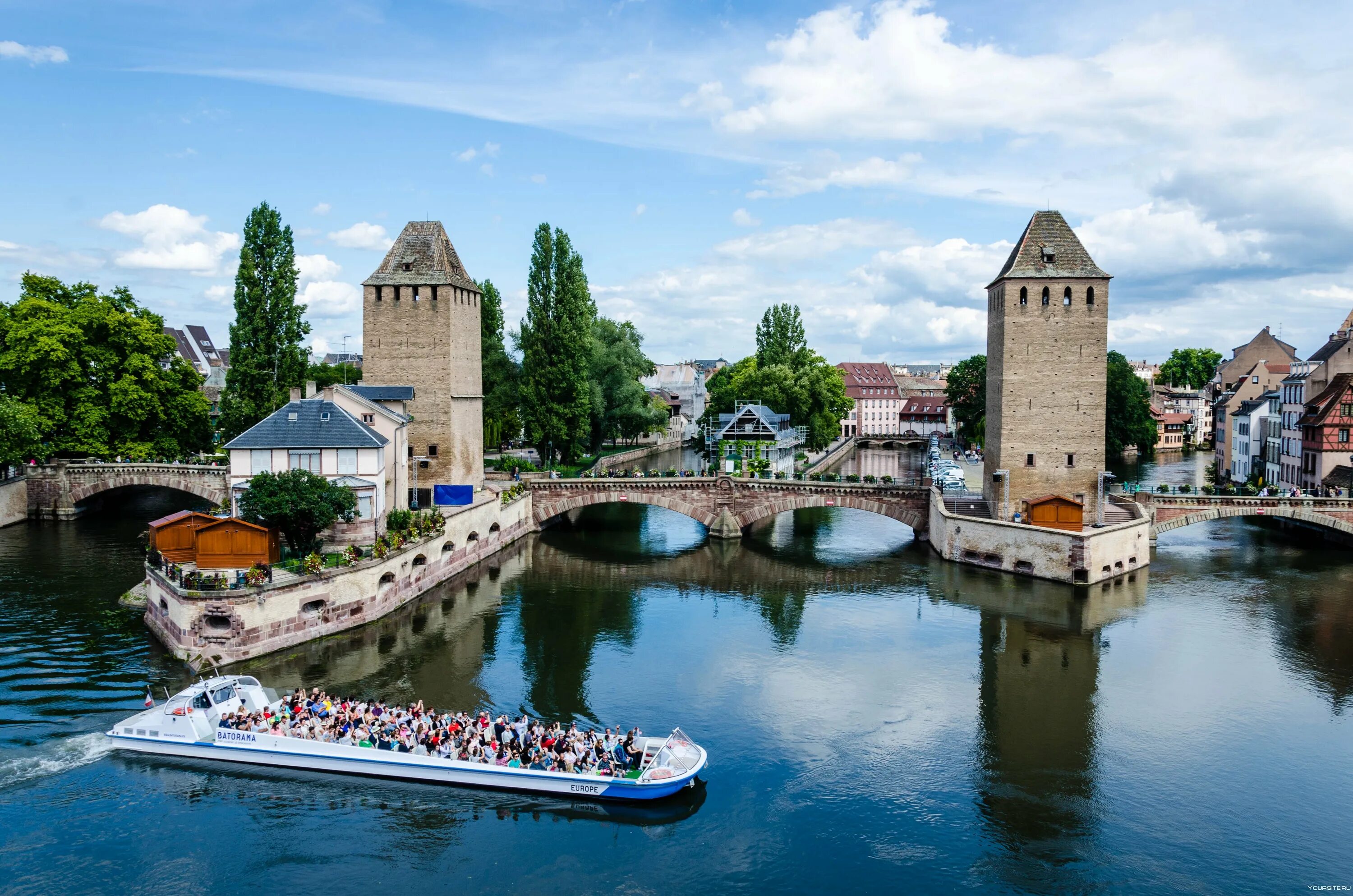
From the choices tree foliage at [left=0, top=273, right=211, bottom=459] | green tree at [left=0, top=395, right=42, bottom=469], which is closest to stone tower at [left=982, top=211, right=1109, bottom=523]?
tree foliage at [left=0, top=273, right=211, bottom=459]

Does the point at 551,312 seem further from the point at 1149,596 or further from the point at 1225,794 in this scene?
the point at 1225,794

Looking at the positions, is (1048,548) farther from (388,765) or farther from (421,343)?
(421,343)

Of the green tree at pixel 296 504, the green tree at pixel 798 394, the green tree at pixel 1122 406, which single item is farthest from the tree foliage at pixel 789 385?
the green tree at pixel 296 504

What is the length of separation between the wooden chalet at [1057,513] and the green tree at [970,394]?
46230 mm

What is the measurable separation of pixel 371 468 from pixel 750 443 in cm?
3844

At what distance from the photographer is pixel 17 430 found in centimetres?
5559

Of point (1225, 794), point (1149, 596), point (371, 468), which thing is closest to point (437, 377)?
point (371, 468)

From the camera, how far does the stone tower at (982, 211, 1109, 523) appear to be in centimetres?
4931

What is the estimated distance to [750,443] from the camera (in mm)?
76125

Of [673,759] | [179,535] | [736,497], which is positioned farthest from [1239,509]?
[179,535]

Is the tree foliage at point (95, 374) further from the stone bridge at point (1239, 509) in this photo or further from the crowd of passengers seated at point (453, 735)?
the stone bridge at point (1239, 509)

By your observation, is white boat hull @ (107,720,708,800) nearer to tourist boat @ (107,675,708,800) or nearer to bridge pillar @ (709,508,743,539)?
tourist boat @ (107,675,708,800)

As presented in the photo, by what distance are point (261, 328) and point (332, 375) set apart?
23.0 meters

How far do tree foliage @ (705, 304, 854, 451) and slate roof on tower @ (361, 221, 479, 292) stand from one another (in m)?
37.6
